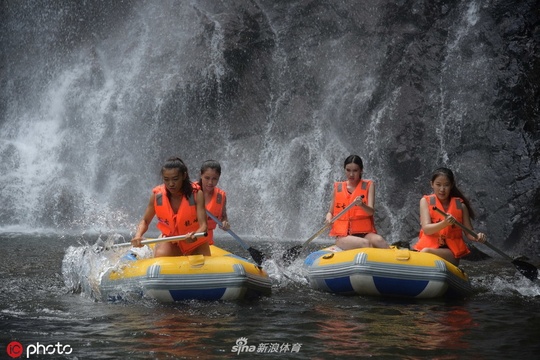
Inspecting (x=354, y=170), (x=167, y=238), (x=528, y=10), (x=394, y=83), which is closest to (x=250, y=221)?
(x=394, y=83)

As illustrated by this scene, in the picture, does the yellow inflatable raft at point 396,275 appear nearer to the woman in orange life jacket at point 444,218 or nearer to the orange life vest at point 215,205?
the woman in orange life jacket at point 444,218

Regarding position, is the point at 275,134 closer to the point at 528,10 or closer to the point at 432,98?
the point at 432,98

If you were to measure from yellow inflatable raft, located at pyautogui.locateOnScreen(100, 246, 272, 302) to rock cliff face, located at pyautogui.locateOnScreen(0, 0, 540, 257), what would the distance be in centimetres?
867

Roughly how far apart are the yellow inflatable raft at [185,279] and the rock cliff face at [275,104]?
8670 mm

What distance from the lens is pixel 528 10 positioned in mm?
15906

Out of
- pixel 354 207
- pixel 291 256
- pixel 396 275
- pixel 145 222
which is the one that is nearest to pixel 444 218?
pixel 396 275

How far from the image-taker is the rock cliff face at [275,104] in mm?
15578

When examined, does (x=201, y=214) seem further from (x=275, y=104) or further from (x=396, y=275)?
(x=275, y=104)

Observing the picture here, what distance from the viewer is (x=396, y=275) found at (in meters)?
6.91

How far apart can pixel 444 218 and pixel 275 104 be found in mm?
12359

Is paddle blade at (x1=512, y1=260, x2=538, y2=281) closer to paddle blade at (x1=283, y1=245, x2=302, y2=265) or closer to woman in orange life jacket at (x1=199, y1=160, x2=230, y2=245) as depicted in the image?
paddle blade at (x1=283, y1=245, x2=302, y2=265)

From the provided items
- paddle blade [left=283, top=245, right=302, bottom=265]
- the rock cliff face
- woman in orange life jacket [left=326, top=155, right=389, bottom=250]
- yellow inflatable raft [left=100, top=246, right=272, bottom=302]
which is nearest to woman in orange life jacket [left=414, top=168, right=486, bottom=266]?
woman in orange life jacket [left=326, top=155, right=389, bottom=250]

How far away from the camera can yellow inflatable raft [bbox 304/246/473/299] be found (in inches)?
272

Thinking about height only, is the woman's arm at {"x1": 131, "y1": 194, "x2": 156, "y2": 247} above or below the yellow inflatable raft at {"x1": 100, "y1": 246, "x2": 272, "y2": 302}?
above
